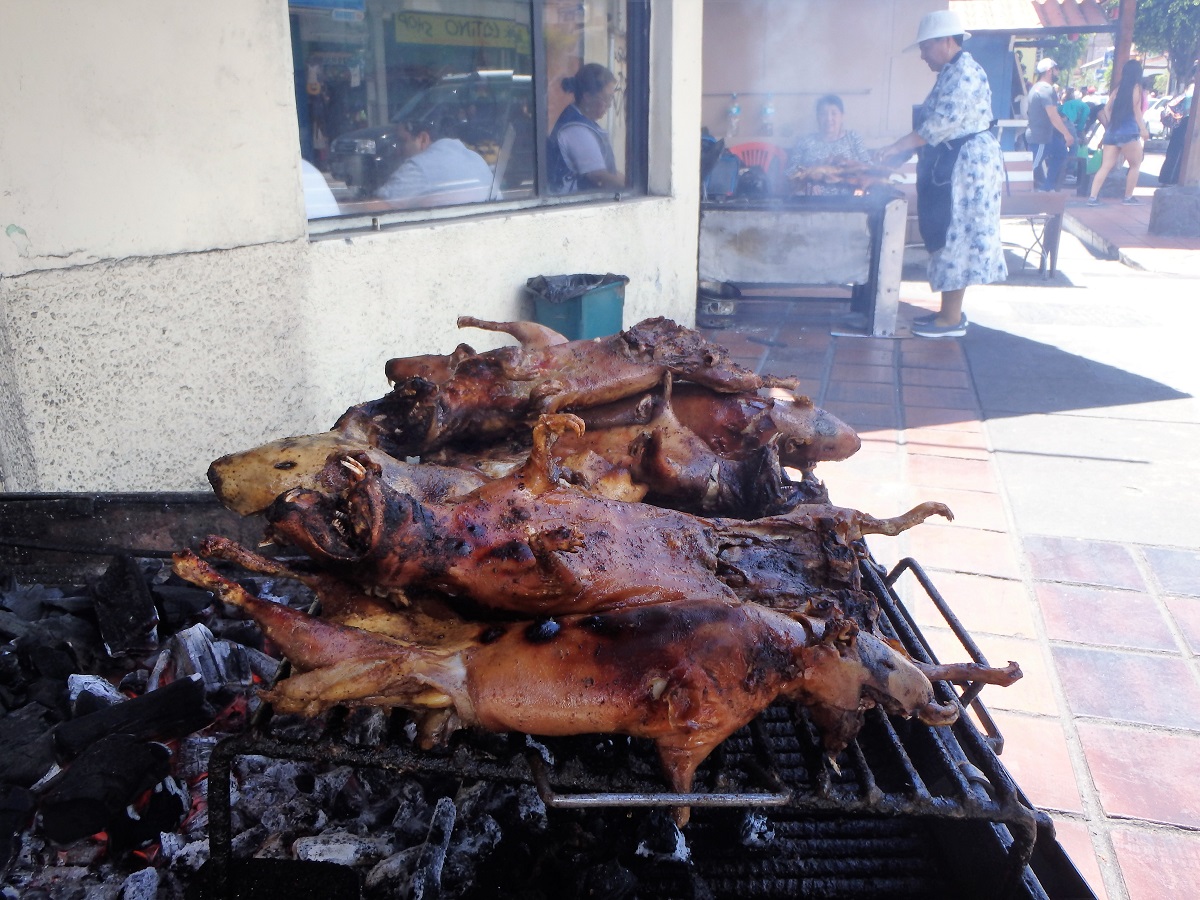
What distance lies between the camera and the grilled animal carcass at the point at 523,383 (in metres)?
2.46

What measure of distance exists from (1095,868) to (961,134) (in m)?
6.37

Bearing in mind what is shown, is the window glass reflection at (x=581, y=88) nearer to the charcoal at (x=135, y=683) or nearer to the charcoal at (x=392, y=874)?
the charcoal at (x=135, y=683)

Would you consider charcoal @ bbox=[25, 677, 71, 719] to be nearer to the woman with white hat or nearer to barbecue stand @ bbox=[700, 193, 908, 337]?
barbecue stand @ bbox=[700, 193, 908, 337]

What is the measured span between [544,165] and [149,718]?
4645mm

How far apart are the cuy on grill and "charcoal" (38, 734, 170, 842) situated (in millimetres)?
326

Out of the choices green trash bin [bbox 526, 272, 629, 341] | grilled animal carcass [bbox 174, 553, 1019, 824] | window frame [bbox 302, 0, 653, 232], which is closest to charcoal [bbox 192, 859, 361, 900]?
grilled animal carcass [bbox 174, 553, 1019, 824]

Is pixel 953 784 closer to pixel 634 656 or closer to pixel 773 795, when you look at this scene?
pixel 773 795

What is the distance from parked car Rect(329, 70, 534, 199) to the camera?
194 inches

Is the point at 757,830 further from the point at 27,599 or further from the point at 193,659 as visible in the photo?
the point at 27,599

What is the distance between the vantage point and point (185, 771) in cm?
221

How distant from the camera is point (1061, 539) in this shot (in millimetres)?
4105

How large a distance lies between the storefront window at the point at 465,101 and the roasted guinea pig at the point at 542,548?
10.00 feet

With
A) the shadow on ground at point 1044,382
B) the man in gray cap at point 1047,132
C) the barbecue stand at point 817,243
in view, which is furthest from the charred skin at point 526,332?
the man in gray cap at point 1047,132

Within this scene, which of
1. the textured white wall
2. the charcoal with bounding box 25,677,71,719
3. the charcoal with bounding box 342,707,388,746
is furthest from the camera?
the textured white wall
